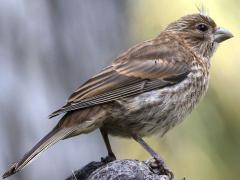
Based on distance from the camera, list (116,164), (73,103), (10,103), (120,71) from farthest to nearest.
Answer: (10,103)
(120,71)
(73,103)
(116,164)

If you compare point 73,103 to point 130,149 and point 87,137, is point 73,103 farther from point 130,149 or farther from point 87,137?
point 87,137

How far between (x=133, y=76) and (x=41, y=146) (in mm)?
1173

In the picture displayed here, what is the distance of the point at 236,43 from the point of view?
23.6 ft

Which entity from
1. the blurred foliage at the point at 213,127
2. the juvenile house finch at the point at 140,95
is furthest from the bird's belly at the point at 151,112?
the blurred foliage at the point at 213,127

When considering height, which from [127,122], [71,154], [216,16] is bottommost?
[71,154]

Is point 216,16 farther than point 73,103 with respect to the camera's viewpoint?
Yes

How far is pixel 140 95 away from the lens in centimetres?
660

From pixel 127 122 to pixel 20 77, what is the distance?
2.42 m

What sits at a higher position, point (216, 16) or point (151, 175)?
point (216, 16)

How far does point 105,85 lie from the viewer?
21.3 ft

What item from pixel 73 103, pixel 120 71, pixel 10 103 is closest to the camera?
pixel 73 103

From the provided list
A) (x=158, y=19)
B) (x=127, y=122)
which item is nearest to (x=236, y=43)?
(x=158, y=19)

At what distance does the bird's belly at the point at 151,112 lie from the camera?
21.2 ft

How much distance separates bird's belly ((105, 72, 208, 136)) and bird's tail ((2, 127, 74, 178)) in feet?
1.48
